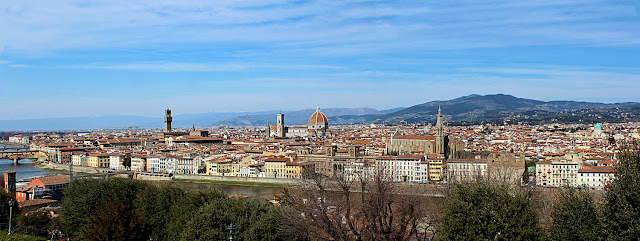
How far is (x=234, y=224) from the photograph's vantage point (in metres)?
12.1

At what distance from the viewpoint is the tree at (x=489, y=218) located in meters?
9.98

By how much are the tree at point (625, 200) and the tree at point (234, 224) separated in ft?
19.8

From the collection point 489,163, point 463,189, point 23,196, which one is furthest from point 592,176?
point 23,196

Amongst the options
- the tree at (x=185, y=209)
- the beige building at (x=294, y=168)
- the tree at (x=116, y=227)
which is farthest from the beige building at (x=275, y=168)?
the tree at (x=116, y=227)

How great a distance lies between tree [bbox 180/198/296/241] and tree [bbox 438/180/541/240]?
3.52 meters

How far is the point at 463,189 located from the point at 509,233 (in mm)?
1288

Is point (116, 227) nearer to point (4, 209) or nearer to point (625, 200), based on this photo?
point (4, 209)

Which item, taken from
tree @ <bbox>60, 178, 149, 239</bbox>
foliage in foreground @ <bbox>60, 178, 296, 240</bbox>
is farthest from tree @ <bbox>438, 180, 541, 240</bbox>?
tree @ <bbox>60, 178, 149, 239</bbox>

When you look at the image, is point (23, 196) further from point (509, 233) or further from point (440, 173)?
point (440, 173)

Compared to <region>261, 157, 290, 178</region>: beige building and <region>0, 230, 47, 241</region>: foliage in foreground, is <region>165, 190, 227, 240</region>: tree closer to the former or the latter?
<region>0, 230, 47, 241</region>: foliage in foreground

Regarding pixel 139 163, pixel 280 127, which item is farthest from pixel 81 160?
pixel 280 127

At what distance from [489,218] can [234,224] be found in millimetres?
5025

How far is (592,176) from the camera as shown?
29.5m

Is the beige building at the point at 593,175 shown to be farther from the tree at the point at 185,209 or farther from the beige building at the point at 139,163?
the beige building at the point at 139,163
